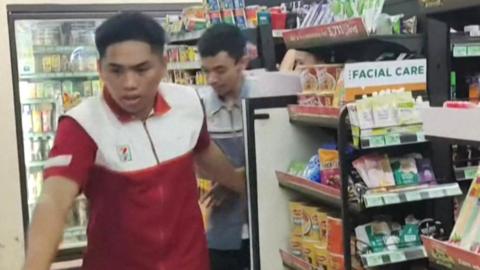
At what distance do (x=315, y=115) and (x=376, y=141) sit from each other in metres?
0.57

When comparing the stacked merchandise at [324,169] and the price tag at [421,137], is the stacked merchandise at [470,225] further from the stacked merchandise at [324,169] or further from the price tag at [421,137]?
the stacked merchandise at [324,169]

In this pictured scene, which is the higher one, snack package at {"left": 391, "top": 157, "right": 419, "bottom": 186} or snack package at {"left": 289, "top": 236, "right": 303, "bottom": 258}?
snack package at {"left": 391, "top": 157, "right": 419, "bottom": 186}

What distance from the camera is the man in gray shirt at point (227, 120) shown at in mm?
3332

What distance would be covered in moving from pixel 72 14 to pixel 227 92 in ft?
10.3

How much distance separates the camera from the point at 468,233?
6.67ft

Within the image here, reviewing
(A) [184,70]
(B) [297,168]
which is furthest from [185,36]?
(B) [297,168]

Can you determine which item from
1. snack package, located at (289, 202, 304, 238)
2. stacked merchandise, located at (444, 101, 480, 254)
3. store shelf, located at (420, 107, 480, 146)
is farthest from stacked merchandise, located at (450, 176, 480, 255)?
snack package, located at (289, 202, 304, 238)

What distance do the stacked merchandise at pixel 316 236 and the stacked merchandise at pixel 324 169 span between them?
0.15 m

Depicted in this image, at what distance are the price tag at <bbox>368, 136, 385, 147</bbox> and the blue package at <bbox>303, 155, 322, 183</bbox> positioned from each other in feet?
1.95

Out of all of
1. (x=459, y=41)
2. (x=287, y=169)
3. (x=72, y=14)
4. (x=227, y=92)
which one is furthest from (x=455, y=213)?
(x=72, y=14)

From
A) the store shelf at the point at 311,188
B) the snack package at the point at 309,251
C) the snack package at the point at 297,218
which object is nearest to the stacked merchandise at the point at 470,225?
the store shelf at the point at 311,188

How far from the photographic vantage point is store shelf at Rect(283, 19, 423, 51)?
2754 mm

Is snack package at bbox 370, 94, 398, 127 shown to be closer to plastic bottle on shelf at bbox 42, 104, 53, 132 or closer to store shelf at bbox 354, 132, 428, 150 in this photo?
store shelf at bbox 354, 132, 428, 150

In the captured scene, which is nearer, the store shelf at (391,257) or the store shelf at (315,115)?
the store shelf at (391,257)
